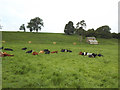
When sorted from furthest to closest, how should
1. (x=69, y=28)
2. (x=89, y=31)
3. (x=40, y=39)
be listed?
1. (x=69, y=28)
2. (x=89, y=31)
3. (x=40, y=39)

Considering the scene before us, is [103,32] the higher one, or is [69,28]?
[69,28]

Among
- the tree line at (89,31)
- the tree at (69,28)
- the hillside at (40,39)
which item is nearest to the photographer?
the hillside at (40,39)

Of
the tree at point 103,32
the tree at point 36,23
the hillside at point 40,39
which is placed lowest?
the hillside at point 40,39

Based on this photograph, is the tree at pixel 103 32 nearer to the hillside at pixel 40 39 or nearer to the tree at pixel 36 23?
the hillside at pixel 40 39

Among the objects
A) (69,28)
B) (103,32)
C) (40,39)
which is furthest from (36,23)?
(103,32)

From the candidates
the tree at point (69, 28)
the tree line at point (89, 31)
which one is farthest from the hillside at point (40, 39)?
the tree at point (69, 28)

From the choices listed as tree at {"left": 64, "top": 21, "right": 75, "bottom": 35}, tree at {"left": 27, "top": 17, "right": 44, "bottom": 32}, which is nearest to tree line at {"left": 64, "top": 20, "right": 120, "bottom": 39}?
tree at {"left": 64, "top": 21, "right": 75, "bottom": 35}

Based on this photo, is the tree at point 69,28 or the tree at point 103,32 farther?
the tree at point 69,28

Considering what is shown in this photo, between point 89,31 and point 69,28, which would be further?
point 69,28

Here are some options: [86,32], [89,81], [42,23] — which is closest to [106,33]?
[86,32]

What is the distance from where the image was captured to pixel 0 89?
15.9 feet

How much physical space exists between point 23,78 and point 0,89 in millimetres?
1421

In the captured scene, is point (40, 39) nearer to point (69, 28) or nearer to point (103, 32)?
point (69, 28)

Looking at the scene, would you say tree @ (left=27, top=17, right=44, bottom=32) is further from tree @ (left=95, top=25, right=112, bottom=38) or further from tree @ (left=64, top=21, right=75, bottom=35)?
tree @ (left=95, top=25, right=112, bottom=38)
